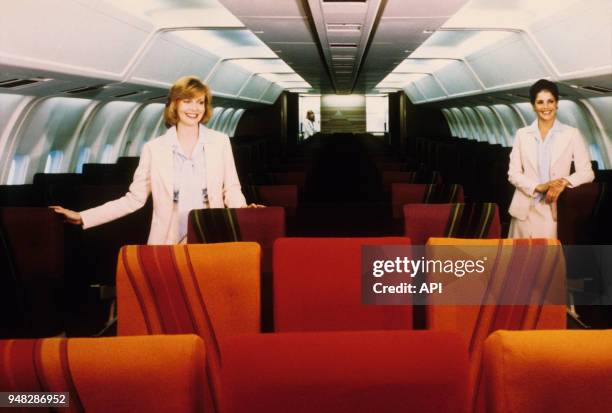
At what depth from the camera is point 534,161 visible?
4.48m

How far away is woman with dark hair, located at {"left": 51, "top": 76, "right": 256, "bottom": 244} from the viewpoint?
136 inches

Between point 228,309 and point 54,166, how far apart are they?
7268mm

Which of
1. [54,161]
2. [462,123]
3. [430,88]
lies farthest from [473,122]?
[54,161]

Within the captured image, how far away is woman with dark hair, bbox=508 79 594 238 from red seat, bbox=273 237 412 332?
247 cm

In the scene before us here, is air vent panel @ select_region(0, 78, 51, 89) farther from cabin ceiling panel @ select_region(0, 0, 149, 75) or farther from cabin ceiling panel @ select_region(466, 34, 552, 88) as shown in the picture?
cabin ceiling panel @ select_region(466, 34, 552, 88)

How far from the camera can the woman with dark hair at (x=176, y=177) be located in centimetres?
345

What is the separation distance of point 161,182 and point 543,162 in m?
2.87

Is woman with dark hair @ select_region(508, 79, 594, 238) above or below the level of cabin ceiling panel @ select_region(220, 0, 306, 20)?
below

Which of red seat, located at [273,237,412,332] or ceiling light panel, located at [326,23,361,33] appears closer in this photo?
red seat, located at [273,237,412,332]

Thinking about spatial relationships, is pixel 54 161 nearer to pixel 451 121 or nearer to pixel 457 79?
pixel 457 79

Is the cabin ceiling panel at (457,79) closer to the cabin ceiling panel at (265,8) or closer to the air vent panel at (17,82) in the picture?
the cabin ceiling panel at (265,8)

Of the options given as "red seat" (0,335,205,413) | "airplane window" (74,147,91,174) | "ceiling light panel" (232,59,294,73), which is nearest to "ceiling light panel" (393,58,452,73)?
"ceiling light panel" (232,59,294,73)

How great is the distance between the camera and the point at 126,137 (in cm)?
1173

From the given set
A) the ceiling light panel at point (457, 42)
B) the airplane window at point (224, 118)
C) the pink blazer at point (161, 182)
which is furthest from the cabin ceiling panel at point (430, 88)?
the pink blazer at point (161, 182)
